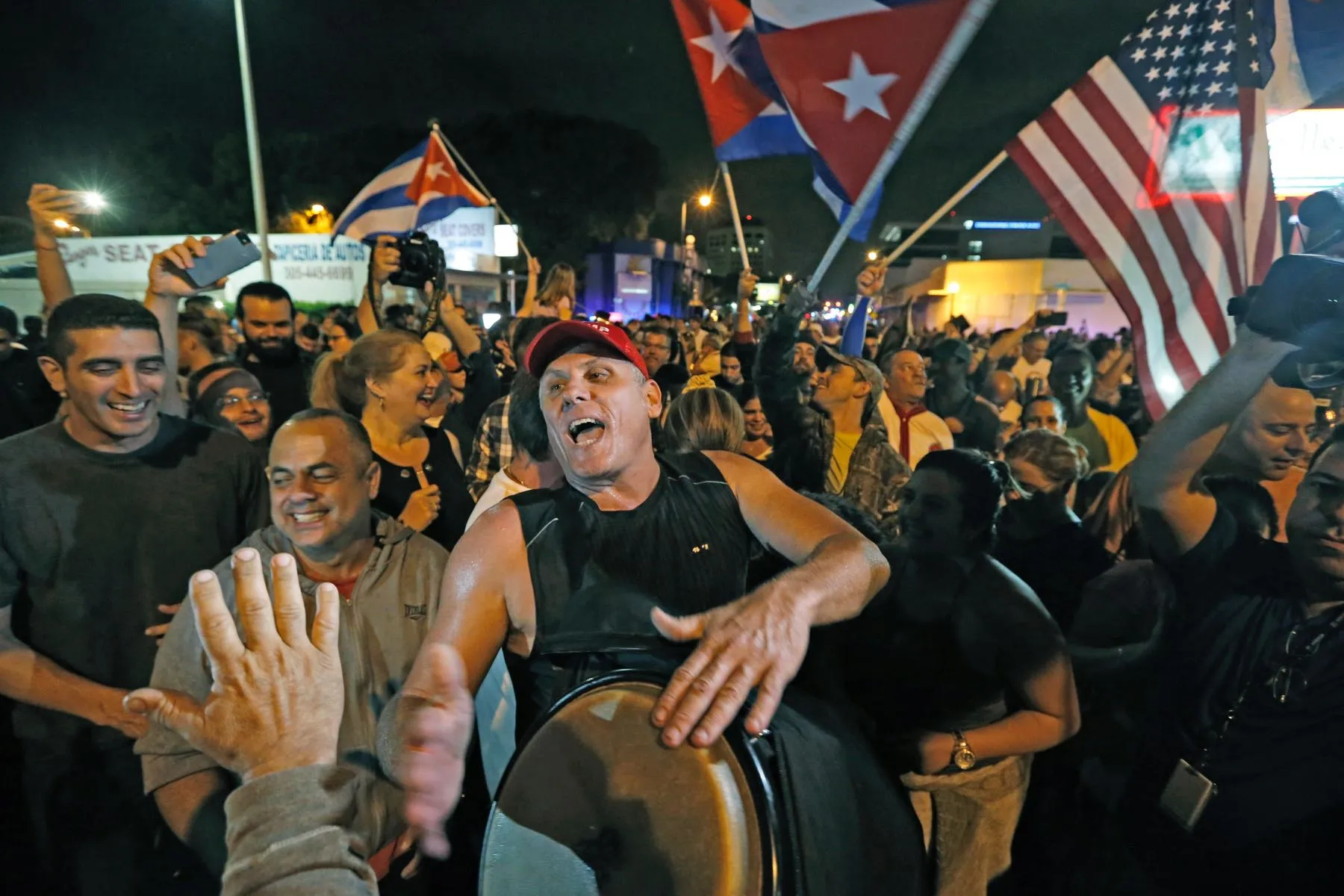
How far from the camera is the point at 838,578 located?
5.10ft

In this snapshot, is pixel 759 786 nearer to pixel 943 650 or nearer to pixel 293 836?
pixel 293 836

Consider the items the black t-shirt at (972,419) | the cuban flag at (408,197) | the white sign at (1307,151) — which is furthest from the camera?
the white sign at (1307,151)

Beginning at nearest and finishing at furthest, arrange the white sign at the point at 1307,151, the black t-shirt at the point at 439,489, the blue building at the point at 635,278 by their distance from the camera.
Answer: the black t-shirt at the point at 439,489 < the white sign at the point at 1307,151 < the blue building at the point at 635,278

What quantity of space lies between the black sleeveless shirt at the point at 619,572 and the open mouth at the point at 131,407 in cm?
175

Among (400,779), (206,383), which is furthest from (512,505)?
(206,383)

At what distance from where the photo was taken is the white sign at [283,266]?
21469 mm

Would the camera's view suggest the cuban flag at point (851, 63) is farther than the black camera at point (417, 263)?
No

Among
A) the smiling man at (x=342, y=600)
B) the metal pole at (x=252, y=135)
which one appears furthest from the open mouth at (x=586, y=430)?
the metal pole at (x=252, y=135)

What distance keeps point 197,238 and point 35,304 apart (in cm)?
1750

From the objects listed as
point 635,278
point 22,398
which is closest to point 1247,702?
point 22,398

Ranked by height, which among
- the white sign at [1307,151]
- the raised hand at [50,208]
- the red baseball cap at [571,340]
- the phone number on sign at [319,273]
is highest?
the white sign at [1307,151]

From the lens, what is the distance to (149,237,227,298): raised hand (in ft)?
10.6

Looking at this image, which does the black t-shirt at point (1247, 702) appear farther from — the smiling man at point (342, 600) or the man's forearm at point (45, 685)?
the man's forearm at point (45, 685)

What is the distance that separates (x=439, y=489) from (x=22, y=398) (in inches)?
125
